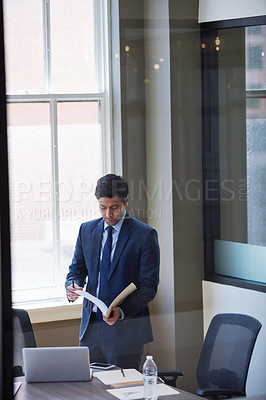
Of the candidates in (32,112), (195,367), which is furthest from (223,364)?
(32,112)

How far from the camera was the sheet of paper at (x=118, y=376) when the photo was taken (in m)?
2.44

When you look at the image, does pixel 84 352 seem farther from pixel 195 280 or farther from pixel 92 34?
pixel 92 34

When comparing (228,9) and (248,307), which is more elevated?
(228,9)

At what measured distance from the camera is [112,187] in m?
2.37

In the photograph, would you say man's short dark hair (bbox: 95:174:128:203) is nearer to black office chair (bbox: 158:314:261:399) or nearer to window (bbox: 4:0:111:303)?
window (bbox: 4:0:111:303)

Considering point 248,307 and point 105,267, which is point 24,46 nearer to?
point 105,267

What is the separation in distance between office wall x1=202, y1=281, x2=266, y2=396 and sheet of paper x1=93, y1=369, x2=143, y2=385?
344 millimetres

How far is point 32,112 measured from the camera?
2.27 m

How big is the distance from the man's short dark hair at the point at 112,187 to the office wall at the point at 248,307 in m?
0.51

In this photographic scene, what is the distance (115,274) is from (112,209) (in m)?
0.26

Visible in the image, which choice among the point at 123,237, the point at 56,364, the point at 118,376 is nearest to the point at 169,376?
the point at 118,376

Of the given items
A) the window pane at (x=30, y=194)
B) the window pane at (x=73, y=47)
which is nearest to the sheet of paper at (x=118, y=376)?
the window pane at (x=30, y=194)

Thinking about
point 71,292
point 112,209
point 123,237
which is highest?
point 112,209

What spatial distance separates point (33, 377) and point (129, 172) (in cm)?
95
